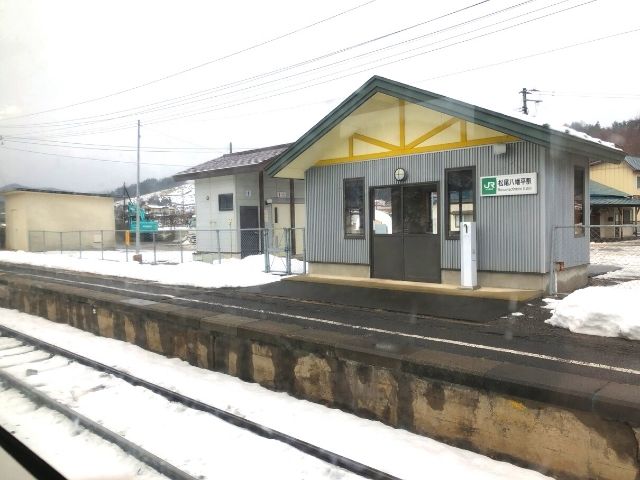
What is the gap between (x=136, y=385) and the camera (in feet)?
22.0

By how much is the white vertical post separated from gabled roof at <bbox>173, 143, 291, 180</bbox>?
11.0 m

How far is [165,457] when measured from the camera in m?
4.61

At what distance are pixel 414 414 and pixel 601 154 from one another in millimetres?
8445

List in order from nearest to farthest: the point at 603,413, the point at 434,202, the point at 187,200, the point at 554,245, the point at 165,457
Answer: the point at 603,413 → the point at 165,457 → the point at 554,245 → the point at 434,202 → the point at 187,200

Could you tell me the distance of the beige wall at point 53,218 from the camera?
3111 cm

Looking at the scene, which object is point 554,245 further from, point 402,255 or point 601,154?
point 402,255

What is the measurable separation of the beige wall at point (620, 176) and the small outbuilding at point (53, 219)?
3771 centimetres

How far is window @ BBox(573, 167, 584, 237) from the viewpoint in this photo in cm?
1191

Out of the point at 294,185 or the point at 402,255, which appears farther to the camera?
the point at 294,185

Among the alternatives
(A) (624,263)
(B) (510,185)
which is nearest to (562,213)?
(B) (510,185)

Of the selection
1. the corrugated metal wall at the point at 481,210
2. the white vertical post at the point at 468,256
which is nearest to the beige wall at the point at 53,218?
the corrugated metal wall at the point at 481,210

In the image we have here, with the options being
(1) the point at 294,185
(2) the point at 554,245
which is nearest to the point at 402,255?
(2) the point at 554,245

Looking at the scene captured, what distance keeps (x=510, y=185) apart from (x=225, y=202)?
1440 cm

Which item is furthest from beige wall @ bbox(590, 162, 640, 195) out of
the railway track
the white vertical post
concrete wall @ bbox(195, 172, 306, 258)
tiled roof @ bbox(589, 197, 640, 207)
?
the railway track
